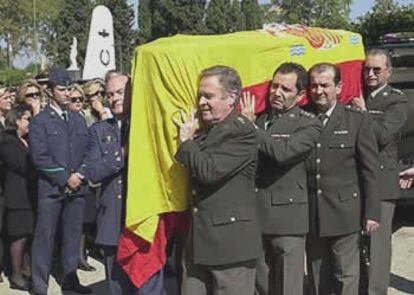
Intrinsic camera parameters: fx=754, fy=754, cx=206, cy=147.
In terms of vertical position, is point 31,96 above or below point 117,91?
below

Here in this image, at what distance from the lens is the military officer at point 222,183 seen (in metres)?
3.81

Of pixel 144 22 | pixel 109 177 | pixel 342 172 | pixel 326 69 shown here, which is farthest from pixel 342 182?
pixel 144 22

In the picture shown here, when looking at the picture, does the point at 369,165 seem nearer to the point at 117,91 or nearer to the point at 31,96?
the point at 117,91

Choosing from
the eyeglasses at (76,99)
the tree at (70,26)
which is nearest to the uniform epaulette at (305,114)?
the eyeglasses at (76,99)

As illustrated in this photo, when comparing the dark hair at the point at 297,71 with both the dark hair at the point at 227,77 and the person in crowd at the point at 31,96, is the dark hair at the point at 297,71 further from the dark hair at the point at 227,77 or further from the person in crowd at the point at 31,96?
the person in crowd at the point at 31,96

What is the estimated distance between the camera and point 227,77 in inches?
152

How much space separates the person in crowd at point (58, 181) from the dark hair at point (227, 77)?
2.37 m

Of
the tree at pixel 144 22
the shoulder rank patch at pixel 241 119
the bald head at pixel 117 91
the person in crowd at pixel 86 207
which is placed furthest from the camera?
the tree at pixel 144 22

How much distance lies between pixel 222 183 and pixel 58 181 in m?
2.47

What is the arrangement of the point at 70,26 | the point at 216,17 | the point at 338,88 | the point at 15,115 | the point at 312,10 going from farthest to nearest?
1. the point at 312,10
2. the point at 70,26
3. the point at 216,17
4. the point at 15,115
5. the point at 338,88

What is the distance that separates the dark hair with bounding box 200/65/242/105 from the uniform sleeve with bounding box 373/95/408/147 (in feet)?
4.40

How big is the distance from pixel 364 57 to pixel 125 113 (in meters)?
1.71

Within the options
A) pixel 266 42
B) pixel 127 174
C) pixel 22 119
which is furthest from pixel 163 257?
pixel 22 119

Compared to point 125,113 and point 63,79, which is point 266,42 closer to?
point 125,113
